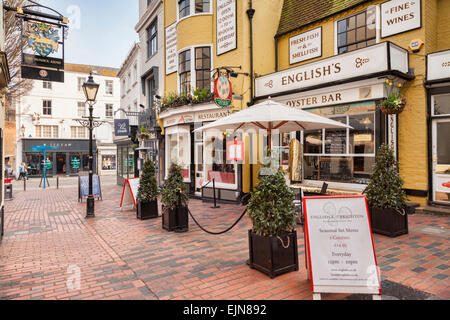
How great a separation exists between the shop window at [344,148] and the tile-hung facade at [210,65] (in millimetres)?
2408

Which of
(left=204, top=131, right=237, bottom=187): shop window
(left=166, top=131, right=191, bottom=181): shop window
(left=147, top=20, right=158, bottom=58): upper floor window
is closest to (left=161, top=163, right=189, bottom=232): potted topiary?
(left=204, top=131, right=237, bottom=187): shop window

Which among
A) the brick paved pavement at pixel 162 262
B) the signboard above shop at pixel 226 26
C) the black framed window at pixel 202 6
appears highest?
the black framed window at pixel 202 6

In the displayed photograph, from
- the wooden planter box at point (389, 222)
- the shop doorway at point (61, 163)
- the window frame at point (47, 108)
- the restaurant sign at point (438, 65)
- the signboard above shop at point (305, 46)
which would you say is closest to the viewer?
the wooden planter box at point (389, 222)

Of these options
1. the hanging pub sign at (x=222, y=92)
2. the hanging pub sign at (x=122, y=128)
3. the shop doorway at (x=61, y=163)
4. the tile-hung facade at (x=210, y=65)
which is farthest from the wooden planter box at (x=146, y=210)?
the shop doorway at (x=61, y=163)

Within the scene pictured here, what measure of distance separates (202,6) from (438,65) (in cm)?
902

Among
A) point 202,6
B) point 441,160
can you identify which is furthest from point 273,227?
point 202,6

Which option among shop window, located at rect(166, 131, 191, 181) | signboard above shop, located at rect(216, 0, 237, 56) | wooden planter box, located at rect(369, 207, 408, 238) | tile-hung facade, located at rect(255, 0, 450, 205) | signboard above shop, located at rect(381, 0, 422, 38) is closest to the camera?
wooden planter box, located at rect(369, 207, 408, 238)

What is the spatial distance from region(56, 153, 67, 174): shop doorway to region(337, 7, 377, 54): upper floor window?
31.1m

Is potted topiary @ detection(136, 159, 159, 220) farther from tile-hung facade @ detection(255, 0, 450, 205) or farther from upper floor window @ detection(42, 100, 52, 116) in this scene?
upper floor window @ detection(42, 100, 52, 116)

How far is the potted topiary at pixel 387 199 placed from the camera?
18.4 ft

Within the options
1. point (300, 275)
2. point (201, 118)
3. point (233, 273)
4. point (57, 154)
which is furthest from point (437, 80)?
point (57, 154)

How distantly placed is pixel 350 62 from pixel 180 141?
7874 millimetres

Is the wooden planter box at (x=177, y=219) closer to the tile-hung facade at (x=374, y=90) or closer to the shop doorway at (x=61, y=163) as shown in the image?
the tile-hung facade at (x=374, y=90)

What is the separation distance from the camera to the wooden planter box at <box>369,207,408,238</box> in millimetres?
5574
